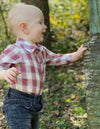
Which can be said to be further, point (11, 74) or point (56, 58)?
point (56, 58)

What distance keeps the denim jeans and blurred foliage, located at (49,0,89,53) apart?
3182mm

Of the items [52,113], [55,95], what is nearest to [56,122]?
[52,113]

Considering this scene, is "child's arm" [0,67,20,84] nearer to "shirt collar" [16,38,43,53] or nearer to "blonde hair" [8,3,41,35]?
"shirt collar" [16,38,43,53]

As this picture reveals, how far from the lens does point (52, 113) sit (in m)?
3.99

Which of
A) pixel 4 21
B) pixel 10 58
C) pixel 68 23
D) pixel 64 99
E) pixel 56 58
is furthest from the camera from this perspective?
pixel 68 23

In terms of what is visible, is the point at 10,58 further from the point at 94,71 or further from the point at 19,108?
the point at 94,71

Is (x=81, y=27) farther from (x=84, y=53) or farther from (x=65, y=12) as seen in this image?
(x=84, y=53)

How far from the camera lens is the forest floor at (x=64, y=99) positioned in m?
3.68

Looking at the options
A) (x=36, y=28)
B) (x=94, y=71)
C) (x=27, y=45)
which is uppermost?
(x=36, y=28)

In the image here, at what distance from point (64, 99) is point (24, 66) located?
214 cm

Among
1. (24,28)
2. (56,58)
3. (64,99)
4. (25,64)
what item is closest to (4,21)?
(64,99)

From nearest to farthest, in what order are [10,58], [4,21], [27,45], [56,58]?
[10,58]
[27,45]
[56,58]
[4,21]

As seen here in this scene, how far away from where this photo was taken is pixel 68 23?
7.00 meters

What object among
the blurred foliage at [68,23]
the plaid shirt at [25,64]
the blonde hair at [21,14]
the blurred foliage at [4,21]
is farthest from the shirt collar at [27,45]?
the blurred foliage at [68,23]
